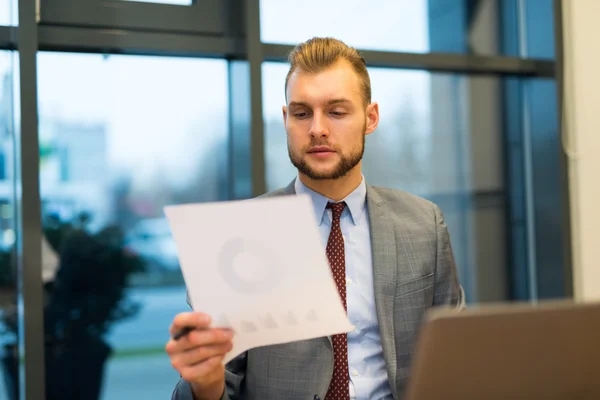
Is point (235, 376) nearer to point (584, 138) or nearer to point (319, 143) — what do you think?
point (319, 143)

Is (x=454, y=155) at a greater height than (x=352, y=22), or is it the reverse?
(x=352, y=22)

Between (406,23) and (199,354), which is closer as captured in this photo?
(199,354)

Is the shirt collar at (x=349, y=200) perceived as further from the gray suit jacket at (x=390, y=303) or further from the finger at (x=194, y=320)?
the finger at (x=194, y=320)

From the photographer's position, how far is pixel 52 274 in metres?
2.38

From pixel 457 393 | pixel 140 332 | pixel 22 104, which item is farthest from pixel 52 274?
pixel 457 393

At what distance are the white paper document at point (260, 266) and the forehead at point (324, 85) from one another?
54cm

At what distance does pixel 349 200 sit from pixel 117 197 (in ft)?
4.25

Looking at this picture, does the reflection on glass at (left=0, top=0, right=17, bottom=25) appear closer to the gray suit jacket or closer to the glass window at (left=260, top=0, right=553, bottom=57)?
the glass window at (left=260, top=0, right=553, bottom=57)

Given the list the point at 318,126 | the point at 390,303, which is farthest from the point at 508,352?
the point at 318,126

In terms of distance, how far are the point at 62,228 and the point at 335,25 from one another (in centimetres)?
147

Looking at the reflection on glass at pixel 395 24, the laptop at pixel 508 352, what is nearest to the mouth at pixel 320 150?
the laptop at pixel 508 352

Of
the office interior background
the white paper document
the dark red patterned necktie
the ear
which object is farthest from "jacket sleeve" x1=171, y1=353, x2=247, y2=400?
the office interior background

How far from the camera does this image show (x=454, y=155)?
10.1 ft

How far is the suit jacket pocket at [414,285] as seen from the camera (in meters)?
1.45
